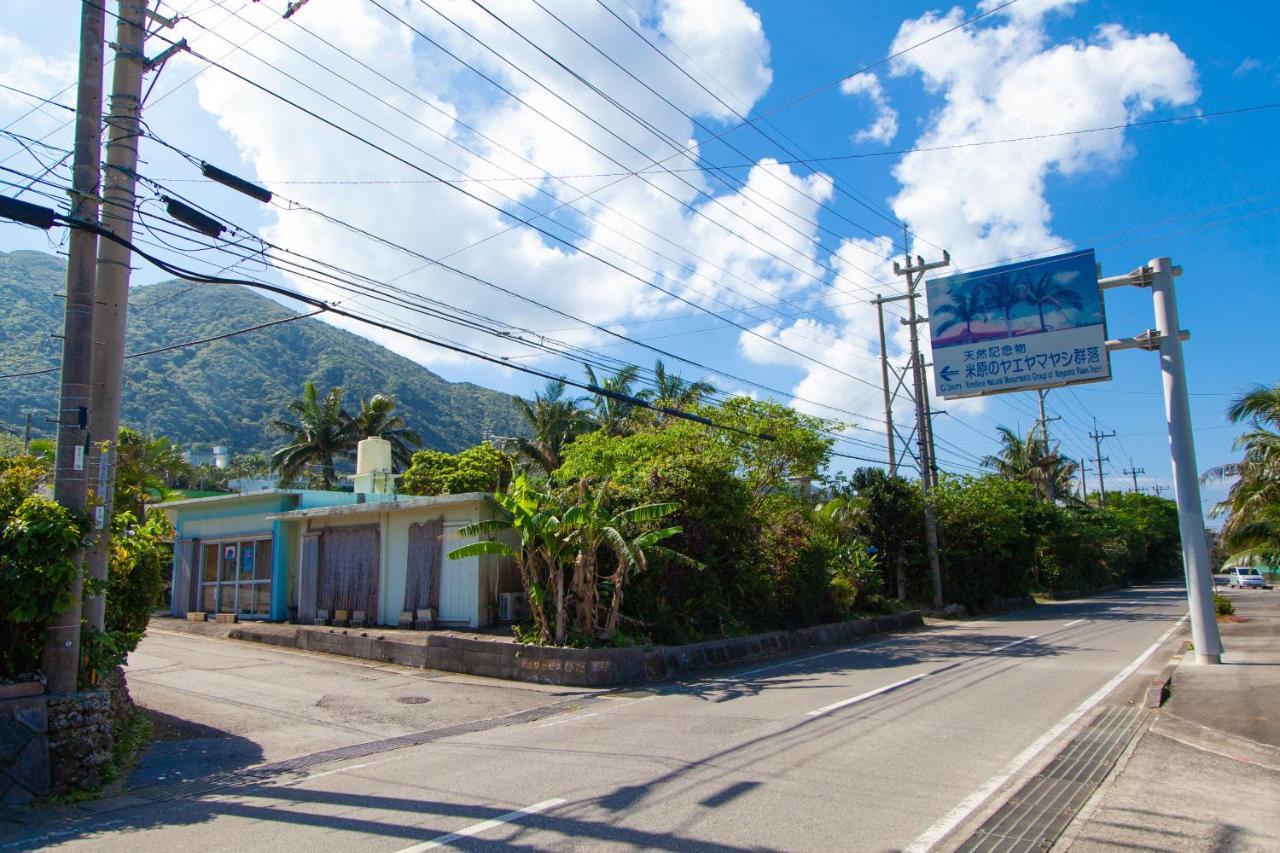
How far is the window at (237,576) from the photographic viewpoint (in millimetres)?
21625

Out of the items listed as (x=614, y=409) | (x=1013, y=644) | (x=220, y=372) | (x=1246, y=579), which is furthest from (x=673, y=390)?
(x=220, y=372)

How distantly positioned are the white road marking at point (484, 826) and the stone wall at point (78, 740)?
11.6ft

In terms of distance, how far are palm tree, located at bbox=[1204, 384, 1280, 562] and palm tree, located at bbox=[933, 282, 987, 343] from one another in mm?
14300

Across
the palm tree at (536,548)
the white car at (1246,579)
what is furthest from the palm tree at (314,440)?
the white car at (1246,579)

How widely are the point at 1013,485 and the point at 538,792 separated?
30.3m

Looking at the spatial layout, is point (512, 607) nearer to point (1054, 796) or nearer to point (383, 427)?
point (1054, 796)

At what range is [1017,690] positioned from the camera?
12.1 m

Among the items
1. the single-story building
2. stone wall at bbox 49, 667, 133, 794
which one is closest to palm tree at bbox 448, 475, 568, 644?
the single-story building

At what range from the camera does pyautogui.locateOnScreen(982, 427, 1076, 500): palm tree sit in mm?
53562

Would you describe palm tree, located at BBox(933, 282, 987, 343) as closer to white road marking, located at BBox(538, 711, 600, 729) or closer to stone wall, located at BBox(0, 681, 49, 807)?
white road marking, located at BBox(538, 711, 600, 729)

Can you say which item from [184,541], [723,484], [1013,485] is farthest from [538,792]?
[1013,485]

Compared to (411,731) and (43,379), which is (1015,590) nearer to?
(411,731)

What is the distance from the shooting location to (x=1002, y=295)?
619 inches

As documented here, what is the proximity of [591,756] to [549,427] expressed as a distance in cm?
3245
